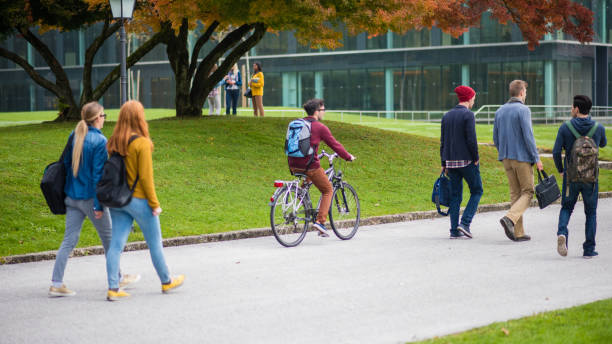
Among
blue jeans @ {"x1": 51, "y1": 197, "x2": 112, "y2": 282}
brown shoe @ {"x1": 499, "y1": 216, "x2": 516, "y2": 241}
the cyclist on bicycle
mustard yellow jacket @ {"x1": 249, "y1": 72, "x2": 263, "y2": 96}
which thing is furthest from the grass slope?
blue jeans @ {"x1": 51, "y1": 197, "x2": 112, "y2": 282}

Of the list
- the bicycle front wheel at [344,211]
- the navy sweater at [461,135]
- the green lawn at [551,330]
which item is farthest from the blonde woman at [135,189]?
the navy sweater at [461,135]

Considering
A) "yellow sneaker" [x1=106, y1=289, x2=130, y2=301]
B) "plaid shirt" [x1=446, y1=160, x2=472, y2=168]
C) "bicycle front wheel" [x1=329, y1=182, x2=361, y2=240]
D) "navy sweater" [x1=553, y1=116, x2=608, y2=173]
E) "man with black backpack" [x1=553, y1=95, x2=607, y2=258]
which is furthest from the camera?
"bicycle front wheel" [x1=329, y1=182, x2=361, y2=240]

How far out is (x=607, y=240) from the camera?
36.1ft

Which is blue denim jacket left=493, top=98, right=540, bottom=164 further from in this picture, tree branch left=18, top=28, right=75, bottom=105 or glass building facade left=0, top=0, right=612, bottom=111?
glass building facade left=0, top=0, right=612, bottom=111

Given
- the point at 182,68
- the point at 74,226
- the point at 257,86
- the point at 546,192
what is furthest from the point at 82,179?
the point at 257,86

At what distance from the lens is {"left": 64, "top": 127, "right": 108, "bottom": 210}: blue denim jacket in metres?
7.76

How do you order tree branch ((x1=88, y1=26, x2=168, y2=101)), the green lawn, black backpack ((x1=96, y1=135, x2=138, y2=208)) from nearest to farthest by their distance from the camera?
1. the green lawn
2. black backpack ((x1=96, y1=135, x2=138, y2=208))
3. tree branch ((x1=88, y1=26, x2=168, y2=101))

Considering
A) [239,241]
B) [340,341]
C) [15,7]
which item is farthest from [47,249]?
[15,7]

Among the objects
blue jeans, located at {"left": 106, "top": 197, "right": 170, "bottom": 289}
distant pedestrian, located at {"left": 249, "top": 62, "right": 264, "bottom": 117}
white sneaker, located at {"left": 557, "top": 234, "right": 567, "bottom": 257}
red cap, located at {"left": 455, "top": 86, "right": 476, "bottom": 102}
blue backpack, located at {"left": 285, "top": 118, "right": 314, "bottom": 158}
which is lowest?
white sneaker, located at {"left": 557, "top": 234, "right": 567, "bottom": 257}

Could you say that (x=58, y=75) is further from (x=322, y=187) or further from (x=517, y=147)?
(x=517, y=147)

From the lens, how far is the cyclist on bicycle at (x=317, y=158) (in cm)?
1084

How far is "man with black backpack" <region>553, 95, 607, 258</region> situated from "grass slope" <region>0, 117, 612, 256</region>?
9.37 feet

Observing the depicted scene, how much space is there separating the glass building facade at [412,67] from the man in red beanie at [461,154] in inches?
1454

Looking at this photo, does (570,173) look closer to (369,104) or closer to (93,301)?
(93,301)
